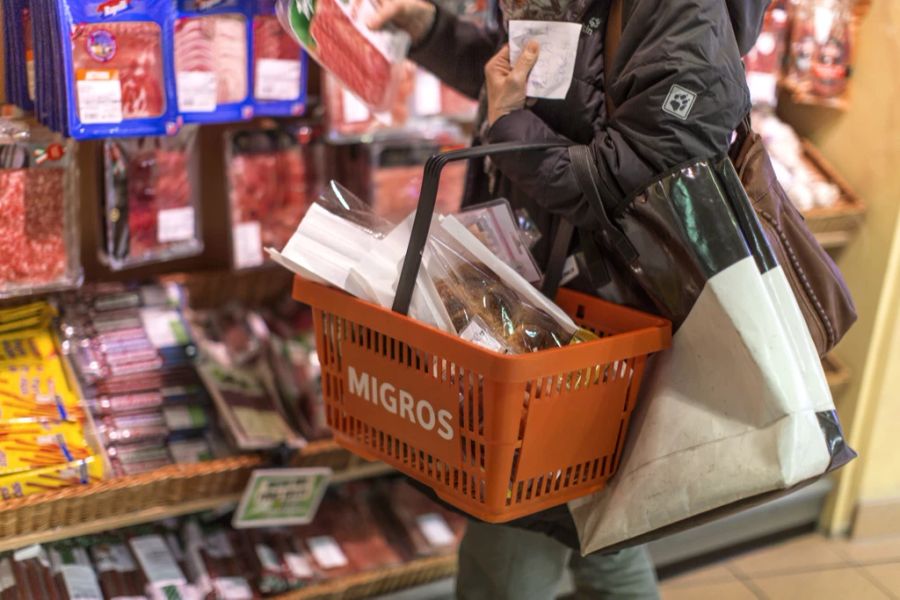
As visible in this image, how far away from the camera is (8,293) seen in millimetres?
1918

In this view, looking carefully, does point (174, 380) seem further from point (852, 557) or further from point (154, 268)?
point (852, 557)

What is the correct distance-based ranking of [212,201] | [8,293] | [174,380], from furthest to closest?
[212,201]
[174,380]
[8,293]

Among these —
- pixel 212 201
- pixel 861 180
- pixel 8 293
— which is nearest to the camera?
pixel 8 293

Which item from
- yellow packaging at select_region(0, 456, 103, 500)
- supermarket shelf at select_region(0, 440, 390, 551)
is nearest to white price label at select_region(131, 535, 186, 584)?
supermarket shelf at select_region(0, 440, 390, 551)

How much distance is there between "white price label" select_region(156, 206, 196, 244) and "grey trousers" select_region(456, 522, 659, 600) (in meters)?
0.90

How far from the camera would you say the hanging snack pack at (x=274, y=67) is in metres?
Answer: 2.08

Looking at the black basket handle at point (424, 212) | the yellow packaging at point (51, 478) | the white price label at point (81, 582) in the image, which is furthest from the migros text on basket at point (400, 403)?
the white price label at point (81, 582)

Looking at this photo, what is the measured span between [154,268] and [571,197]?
133 cm

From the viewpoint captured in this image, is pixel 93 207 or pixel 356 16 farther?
pixel 93 207

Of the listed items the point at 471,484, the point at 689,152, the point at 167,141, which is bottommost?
the point at 471,484

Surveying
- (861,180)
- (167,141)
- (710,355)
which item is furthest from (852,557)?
(167,141)

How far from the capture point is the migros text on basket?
155 cm

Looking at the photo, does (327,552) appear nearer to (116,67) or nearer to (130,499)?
(130,499)

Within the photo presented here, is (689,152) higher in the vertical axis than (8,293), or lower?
higher
